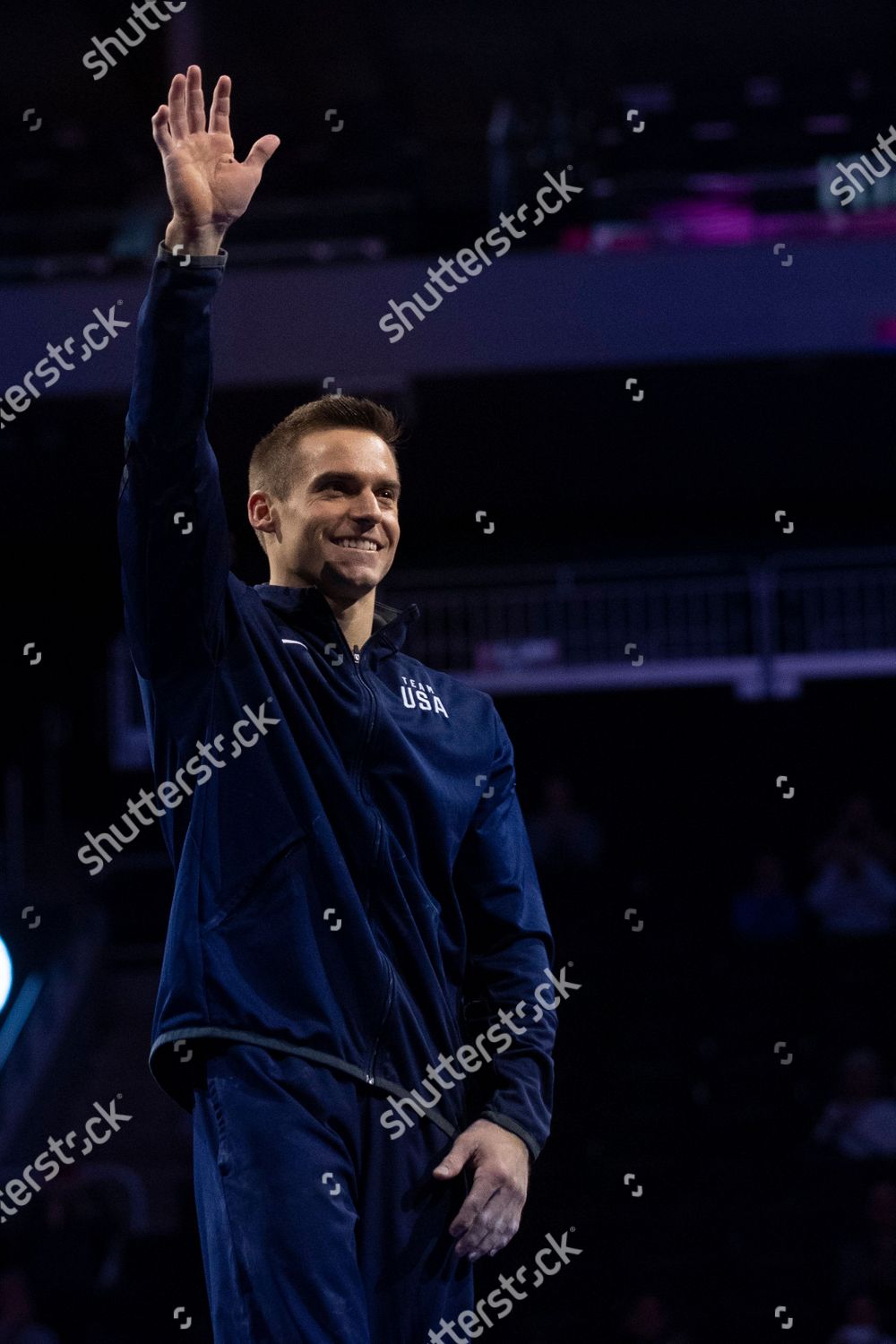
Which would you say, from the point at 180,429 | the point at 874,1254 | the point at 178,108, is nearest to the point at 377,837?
the point at 180,429

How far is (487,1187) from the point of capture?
2.19 meters

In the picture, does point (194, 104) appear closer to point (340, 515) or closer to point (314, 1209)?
point (340, 515)

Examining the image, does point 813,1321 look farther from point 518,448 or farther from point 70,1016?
point 518,448

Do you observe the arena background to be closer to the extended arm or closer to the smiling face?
the smiling face

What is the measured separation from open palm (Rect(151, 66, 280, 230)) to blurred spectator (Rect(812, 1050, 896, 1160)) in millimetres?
6326

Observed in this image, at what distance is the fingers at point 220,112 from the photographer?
7.51 ft

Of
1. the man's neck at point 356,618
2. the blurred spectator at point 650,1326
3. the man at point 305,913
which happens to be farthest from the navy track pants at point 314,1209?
the blurred spectator at point 650,1326

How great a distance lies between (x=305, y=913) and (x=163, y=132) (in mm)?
1064

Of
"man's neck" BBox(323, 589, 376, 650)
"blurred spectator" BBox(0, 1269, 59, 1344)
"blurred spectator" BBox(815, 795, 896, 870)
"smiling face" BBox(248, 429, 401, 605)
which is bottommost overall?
"blurred spectator" BBox(0, 1269, 59, 1344)

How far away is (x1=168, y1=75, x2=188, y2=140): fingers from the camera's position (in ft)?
→ 7.45

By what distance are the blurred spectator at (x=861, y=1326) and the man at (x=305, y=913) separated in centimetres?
480

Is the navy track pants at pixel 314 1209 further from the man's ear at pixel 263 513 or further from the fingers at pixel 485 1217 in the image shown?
the man's ear at pixel 263 513

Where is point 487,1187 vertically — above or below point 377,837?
below

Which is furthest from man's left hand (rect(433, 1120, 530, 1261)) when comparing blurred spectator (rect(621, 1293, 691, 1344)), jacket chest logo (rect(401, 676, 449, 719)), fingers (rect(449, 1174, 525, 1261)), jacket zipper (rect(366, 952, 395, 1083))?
blurred spectator (rect(621, 1293, 691, 1344))
